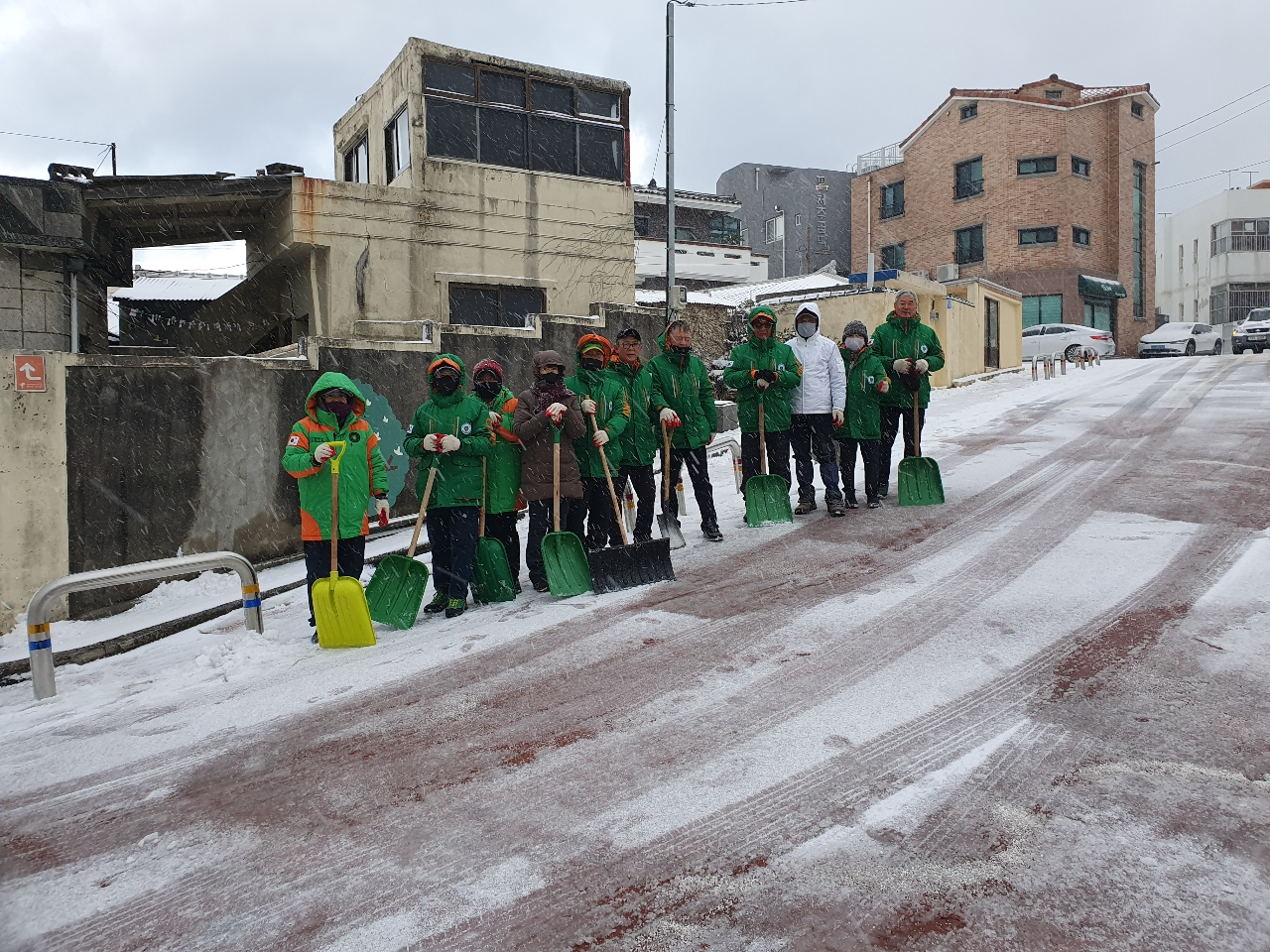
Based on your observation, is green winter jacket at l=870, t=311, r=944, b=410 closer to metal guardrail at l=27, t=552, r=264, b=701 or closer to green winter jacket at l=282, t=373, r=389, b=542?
green winter jacket at l=282, t=373, r=389, b=542

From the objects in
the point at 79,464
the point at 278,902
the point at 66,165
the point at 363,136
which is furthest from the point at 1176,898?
the point at 363,136

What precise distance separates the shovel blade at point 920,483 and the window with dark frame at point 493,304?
8.51 metres

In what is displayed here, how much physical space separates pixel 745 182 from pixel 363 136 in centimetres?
3461

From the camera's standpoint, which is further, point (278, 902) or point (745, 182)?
point (745, 182)

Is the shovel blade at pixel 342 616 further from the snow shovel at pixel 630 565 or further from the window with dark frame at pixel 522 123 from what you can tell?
the window with dark frame at pixel 522 123

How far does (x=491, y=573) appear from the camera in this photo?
6312mm

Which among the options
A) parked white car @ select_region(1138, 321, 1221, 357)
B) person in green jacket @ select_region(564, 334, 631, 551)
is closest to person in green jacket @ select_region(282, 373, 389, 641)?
person in green jacket @ select_region(564, 334, 631, 551)

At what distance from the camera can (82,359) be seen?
27.4 ft

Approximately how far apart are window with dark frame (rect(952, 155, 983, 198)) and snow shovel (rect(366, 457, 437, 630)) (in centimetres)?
3950

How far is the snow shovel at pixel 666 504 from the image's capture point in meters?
7.32

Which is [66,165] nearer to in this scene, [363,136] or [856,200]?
[363,136]

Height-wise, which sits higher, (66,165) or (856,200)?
(856,200)

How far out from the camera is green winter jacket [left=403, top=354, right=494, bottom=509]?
6070 mm

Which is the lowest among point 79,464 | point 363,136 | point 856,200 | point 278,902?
point 278,902
